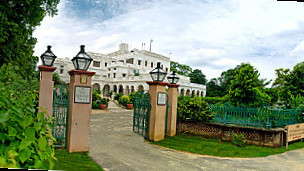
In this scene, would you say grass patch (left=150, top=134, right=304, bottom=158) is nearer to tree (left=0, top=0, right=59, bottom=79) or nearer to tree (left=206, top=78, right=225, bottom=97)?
tree (left=0, top=0, right=59, bottom=79)

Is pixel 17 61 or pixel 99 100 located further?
pixel 99 100

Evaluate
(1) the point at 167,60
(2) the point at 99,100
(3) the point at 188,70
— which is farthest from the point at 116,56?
(2) the point at 99,100

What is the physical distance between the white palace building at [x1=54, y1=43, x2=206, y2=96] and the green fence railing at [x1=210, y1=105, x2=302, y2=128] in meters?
20.0

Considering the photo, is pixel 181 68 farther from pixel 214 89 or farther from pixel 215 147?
pixel 215 147

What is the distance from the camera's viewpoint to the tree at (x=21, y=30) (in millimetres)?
8180

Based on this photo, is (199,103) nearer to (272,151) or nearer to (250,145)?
(250,145)

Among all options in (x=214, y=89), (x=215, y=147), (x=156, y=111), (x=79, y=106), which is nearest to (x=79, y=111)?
(x=79, y=106)

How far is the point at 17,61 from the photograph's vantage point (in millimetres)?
8672

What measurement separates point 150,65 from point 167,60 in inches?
232

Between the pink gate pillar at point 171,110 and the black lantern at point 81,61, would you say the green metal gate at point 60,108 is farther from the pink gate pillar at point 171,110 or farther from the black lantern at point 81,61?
the pink gate pillar at point 171,110

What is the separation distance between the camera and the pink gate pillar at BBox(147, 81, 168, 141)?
6.96m

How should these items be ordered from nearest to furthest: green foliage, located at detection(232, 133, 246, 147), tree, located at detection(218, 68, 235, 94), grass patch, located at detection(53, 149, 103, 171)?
grass patch, located at detection(53, 149, 103, 171) → green foliage, located at detection(232, 133, 246, 147) → tree, located at detection(218, 68, 235, 94)

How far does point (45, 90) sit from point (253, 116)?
278 inches

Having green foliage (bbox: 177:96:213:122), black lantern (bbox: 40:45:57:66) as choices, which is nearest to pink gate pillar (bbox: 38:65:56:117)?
black lantern (bbox: 40:45:57:66)
